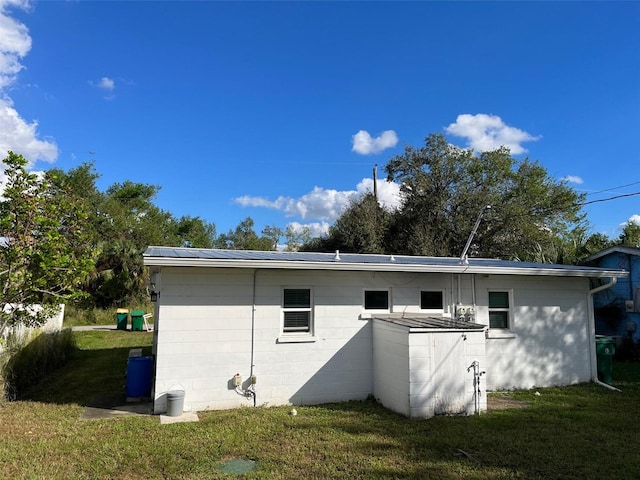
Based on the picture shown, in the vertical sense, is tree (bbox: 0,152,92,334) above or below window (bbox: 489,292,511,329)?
above

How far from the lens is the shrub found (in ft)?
25.9

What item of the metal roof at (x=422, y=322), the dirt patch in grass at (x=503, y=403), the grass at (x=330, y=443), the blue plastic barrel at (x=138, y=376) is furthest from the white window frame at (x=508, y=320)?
the blue plastic barrel at (x=138, y=376)

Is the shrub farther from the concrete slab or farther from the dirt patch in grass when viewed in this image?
the dirt patch in grass

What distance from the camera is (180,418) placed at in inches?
272

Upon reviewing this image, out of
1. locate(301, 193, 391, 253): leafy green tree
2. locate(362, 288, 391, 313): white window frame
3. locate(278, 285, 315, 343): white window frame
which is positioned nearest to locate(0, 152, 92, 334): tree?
locate(278, 285, 315, 343): white window frame

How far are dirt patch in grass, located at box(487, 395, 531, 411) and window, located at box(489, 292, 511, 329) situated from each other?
1.62m

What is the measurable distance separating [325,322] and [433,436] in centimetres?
295

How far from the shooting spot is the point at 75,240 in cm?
803

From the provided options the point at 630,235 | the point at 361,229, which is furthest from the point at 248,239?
the point at 630,235

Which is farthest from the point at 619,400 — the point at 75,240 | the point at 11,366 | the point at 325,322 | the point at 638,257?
the point at 11,366

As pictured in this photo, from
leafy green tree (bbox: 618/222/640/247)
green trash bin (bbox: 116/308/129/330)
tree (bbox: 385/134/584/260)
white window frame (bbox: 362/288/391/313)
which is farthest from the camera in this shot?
leafy green tree (bbox: 618/222/640/247)

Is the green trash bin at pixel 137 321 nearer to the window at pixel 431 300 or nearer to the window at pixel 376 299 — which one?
the window at pixel 376 299

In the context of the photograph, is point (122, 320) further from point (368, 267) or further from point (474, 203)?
point (474, 203)

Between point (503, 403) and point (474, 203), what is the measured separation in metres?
18.7
